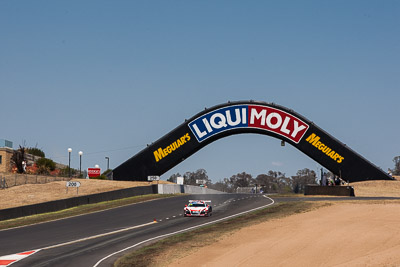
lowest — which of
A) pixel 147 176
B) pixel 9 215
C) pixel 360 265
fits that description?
pixel 360 265

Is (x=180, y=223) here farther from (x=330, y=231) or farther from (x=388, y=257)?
(x=388, y=257)

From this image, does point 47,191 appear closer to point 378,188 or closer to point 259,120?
point 259,120

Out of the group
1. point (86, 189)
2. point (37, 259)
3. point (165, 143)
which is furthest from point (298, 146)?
point (37, 259)

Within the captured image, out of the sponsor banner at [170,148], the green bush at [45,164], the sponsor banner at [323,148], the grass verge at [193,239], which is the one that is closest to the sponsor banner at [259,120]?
the sponsor banner at [323,148]

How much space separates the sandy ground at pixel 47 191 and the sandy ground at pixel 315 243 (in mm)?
30265

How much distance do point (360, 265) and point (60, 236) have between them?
1814cm

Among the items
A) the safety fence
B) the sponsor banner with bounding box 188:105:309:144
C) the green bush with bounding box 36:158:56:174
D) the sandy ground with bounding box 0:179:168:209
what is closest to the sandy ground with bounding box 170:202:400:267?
the sponsor banner with bounding box 188:105:309:144

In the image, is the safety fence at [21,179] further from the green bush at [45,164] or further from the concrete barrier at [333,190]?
the concrete barrier at [333,190]

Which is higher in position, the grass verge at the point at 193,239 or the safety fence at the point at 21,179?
the safety fence at the point at 21,179

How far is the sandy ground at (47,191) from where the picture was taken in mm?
57312

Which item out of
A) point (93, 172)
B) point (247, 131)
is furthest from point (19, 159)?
point (247, 131)

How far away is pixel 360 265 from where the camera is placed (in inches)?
811

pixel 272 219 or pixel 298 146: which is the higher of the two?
pixel 298 146

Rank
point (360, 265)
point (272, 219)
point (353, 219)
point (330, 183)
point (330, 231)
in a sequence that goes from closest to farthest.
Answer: point (360, 265)
point (330, 231)
point (353, 219)
point (272, 219)
point (330, 183)
